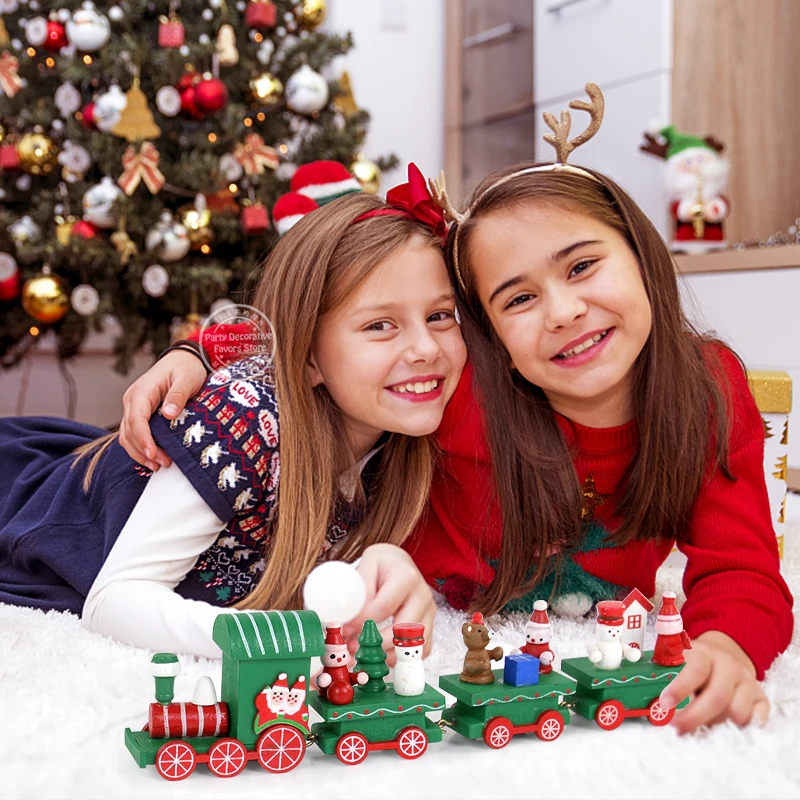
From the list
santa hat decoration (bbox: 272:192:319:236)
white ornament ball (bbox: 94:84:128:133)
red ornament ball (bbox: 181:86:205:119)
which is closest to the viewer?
santa hat decoration (bbox: 272:192:319:236)

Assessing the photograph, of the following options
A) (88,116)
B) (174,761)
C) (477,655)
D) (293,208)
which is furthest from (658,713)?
(88,116)

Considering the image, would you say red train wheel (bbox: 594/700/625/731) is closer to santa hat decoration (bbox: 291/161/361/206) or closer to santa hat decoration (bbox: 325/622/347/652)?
santa hat decoration (bbox: 325/622/347/652)

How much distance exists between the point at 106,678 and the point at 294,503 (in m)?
0.26

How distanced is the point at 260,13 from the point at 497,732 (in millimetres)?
2188

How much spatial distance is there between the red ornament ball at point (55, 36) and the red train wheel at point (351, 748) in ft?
7.23

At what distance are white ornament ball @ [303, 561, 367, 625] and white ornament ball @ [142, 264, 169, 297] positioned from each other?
186 centimetres

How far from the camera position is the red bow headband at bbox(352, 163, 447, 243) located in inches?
43.8

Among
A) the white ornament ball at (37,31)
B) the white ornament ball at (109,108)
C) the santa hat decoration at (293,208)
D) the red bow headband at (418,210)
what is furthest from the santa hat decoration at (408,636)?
the white ornament ball at (37,31)

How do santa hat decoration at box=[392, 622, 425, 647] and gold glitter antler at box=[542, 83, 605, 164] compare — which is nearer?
santa hat decoration at box=[392, 622, 425, 647]

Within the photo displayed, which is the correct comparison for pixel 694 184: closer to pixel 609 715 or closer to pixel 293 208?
pixel 293 208

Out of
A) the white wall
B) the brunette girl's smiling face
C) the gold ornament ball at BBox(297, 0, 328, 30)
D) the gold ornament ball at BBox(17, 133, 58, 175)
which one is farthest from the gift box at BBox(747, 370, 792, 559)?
the white wall

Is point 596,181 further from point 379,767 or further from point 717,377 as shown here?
point 379,767

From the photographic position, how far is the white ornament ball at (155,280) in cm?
239

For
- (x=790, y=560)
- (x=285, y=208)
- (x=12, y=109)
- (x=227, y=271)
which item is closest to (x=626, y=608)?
(x=790, y=560)
